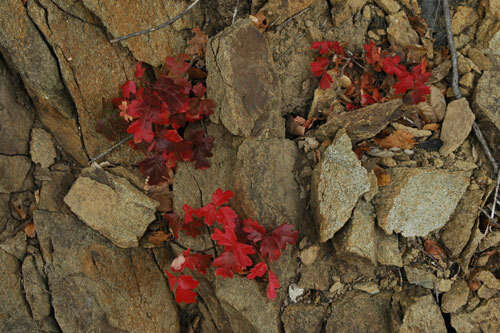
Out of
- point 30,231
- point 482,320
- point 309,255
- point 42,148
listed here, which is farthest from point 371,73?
point 30,231

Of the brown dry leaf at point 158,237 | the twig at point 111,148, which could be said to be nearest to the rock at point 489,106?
the brown dry leaf at point 158,237

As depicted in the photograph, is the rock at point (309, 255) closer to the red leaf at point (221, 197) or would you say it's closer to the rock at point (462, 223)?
the red leaf at point (221, 197)

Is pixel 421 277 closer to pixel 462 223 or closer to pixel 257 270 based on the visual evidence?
pixel 462 223

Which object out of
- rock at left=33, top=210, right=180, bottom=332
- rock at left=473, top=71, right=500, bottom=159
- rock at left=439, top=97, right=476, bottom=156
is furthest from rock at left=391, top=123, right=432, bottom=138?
rock at left=33, top=210, right=180, bottom=332

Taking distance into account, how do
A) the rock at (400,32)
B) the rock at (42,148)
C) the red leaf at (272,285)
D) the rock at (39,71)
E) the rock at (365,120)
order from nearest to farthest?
1. the red leaf at (272,285)
2. the rock at (39,71)
3. the rock at (365,120)
4. the rock at (42,148)
5. the rock at (400,32)

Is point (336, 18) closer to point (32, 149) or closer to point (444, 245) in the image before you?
point (444, 245)

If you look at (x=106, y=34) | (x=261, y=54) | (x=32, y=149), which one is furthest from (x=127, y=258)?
(x=261, y=54)

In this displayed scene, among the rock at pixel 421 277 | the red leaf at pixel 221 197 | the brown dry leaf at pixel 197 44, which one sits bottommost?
the rock at pixel 421 277
